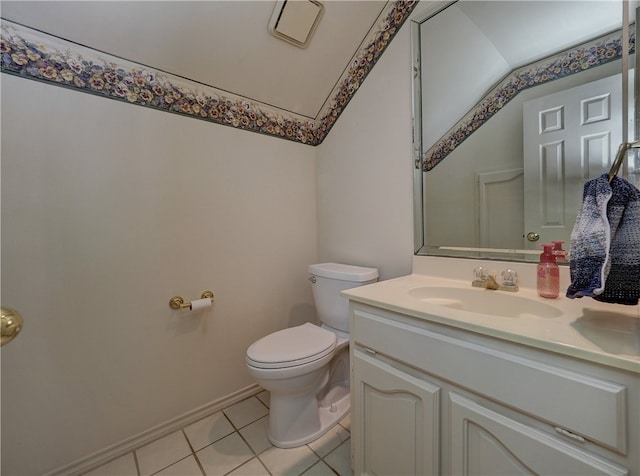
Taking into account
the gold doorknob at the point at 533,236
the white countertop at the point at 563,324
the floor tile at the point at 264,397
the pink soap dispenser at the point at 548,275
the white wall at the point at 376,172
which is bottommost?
the floor tile at the point at 264,397

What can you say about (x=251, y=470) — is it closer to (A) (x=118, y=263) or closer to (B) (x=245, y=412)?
(B) (x=245, y=412)

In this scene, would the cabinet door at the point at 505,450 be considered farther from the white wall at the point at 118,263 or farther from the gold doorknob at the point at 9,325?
the white wall at the point at 118,263

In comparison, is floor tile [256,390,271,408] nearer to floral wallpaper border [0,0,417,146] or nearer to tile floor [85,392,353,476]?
tile floor [85,392,353,476]

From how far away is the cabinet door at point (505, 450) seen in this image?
0.54m

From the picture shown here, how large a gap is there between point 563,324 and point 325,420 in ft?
3.91

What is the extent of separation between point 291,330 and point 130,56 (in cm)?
153

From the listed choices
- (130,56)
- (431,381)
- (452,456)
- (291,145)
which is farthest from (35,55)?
(452,456)

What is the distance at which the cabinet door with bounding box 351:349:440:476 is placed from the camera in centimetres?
79

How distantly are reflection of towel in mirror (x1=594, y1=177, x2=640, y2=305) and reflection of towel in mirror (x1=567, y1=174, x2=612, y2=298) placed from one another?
0.05ft

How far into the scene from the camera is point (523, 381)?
0.60 meters

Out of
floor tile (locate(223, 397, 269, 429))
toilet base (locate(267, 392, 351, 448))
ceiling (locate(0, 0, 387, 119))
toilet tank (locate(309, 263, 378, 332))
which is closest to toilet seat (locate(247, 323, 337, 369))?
toilet tank (locate(309, 263, 378, 332))

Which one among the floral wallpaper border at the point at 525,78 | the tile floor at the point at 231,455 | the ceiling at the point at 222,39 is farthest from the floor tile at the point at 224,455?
the ceiling at the point at 222,39

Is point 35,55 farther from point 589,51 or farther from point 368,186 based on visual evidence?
point 589,51

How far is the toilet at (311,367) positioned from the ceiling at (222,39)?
3.76 ft
